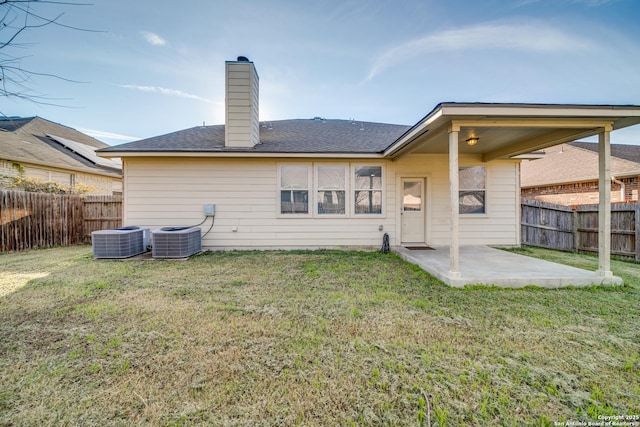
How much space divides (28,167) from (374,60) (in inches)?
591

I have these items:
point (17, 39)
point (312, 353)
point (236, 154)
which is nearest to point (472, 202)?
point (236, 154)

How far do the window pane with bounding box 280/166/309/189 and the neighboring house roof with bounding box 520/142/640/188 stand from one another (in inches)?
417

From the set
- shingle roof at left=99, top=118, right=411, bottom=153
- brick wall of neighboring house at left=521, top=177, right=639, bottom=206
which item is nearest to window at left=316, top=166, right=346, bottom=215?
shingle roof at left=99, top=118, right=411, bottom=153

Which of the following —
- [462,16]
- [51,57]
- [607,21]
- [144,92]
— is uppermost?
[462,16]

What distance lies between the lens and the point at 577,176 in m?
11.1

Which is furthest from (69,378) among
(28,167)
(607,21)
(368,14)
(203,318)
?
(28,167)

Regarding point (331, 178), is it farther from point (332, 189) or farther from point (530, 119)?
point (530, 119)

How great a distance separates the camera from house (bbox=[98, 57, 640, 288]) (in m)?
6.82

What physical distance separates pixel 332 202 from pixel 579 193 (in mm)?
11850

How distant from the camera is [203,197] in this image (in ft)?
22.6

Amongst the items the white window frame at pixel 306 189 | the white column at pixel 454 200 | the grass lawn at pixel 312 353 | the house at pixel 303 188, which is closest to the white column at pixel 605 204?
the grass lawn at pixel 312 353

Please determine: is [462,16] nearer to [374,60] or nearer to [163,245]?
[374,60]

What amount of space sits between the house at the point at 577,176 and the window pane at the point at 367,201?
29.0 ft

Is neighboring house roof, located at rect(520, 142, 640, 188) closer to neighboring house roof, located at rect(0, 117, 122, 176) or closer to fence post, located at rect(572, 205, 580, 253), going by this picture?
fence post, located at rect(572, 205, 580, 253)
